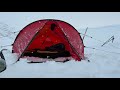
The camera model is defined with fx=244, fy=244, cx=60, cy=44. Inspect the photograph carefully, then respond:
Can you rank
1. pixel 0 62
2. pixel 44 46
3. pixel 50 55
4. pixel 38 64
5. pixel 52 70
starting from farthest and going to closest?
1. pixel 44 46
2. pixel 50 55
3. pixel 38 64
4. pixel 52 70
5. pixel 0 62

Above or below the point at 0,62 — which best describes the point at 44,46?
below

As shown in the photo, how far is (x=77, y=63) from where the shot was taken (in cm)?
666

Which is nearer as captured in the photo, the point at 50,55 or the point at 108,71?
the point at 108,71

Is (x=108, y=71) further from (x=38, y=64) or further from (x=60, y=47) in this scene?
(x=60, y=47)

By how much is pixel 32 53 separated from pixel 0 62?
16.8ft

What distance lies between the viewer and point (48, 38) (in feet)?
29.6

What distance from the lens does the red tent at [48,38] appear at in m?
7.52

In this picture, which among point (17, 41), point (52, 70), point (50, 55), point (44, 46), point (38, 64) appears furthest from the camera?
point (44, 46)

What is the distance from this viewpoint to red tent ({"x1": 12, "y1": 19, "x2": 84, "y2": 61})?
7523 millimetres
